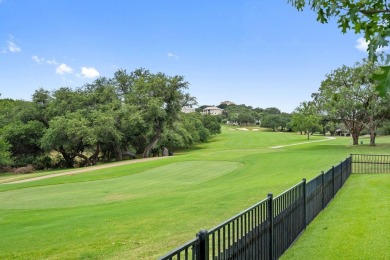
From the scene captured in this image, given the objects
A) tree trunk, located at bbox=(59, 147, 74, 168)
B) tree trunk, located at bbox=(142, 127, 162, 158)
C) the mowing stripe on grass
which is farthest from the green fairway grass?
tree trunk, located at bbox=(59, 147, 74, 168)

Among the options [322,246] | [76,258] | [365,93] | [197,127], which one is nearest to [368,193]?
[322,246]

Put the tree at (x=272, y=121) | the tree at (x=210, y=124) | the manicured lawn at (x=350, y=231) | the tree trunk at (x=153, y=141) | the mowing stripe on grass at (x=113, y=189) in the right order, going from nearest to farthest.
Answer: the manicured lawn at (x=350, y=231) → the mowing stripe on grass at (x=113, y=189) → the tree trunk at (x=153, y=141) → the tree at (x=210, y=124) → the tree at (x=272, y=121)

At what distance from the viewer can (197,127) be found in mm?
71750

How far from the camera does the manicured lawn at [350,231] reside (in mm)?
6526

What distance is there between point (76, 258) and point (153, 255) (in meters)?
1.53

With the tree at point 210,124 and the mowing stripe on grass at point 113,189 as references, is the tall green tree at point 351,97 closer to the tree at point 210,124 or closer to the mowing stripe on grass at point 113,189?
the mowing stripe on grass at point 113,189

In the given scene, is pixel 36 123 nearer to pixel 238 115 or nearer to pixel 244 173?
pixel 244 173

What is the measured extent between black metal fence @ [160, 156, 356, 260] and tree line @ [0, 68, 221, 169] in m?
32.5

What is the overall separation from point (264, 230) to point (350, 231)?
3601 millimetres

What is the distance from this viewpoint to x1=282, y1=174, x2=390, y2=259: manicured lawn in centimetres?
653

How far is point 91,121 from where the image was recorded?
4125 cm

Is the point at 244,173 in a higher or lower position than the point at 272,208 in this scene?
lower

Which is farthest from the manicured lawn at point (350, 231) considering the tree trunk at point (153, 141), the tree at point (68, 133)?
the tree trunk at point (153, 141)

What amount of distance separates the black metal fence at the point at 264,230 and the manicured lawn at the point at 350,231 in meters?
0.28
